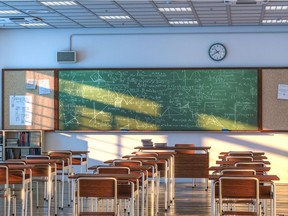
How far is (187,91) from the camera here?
17156mm

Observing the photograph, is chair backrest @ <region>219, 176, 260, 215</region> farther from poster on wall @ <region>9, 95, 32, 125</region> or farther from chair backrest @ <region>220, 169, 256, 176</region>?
poster on wall @ <region>9, 95, 32, 125</region>

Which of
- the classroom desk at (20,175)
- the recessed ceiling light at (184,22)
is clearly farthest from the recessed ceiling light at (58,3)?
the classroom desk at (20,175)

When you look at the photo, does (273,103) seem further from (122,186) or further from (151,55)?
(122,186)

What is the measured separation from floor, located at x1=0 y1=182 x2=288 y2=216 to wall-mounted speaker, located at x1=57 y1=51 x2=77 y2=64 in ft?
12.4

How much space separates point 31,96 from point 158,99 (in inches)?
115

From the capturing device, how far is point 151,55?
1731 centimetres

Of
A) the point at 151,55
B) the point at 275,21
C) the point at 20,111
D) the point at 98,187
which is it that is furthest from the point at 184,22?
the point at 98,187

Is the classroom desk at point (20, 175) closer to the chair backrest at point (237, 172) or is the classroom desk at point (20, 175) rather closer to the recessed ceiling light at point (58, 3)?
the chair backrest at point (237, 172)

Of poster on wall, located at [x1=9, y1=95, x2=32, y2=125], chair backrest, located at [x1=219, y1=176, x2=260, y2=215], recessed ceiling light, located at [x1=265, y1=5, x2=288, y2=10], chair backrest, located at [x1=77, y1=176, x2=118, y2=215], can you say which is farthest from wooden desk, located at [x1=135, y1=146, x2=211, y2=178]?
chair backrest, located at [x1=77, y1=176, x2=118, y2=215]

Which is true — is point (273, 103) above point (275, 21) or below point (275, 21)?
below

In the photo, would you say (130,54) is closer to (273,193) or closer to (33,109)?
(33,109)

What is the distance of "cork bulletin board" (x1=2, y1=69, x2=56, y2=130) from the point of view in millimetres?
17531

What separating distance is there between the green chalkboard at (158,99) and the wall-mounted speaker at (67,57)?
11.0 inches

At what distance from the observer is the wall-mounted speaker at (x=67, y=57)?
17.3 m
